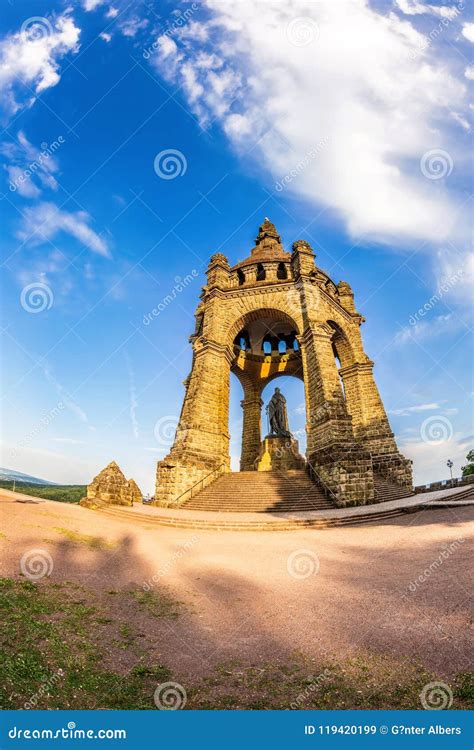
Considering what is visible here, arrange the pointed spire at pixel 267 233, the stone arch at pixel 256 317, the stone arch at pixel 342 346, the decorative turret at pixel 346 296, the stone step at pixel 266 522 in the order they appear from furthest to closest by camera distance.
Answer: the pointed spire at pixel 267 233, the decorative turret at pixel 346 296, the stone arch at pixel 342 346, the stone arch at pixel 256 317, the stone step at pixel 266 522

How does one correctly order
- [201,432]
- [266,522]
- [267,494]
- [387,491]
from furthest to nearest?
[201,432] < [387,491] < [267,494] < [266,522]

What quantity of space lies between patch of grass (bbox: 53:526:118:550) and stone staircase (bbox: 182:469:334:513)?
7.11 meters

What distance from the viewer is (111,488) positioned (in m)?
12.9

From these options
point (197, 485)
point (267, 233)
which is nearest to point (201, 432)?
point (197, 485)

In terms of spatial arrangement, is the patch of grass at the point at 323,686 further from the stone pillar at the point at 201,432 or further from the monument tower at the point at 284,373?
the stone pillar at the point at 201,432

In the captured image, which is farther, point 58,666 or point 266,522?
point 266,522

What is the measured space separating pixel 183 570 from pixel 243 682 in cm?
307

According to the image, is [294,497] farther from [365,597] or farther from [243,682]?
[243,682]

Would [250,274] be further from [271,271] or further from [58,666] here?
[58,666]

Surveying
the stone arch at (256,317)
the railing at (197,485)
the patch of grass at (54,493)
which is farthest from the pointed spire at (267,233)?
the patch of grass at (54,493)

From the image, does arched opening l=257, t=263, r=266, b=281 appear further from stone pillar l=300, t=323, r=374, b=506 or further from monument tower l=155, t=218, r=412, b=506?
stone pillar l=300, t=323, r=374, b=506

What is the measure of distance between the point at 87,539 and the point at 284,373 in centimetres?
2186

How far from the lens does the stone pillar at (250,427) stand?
23.7 meters

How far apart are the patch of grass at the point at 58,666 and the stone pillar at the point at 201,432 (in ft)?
37.6
